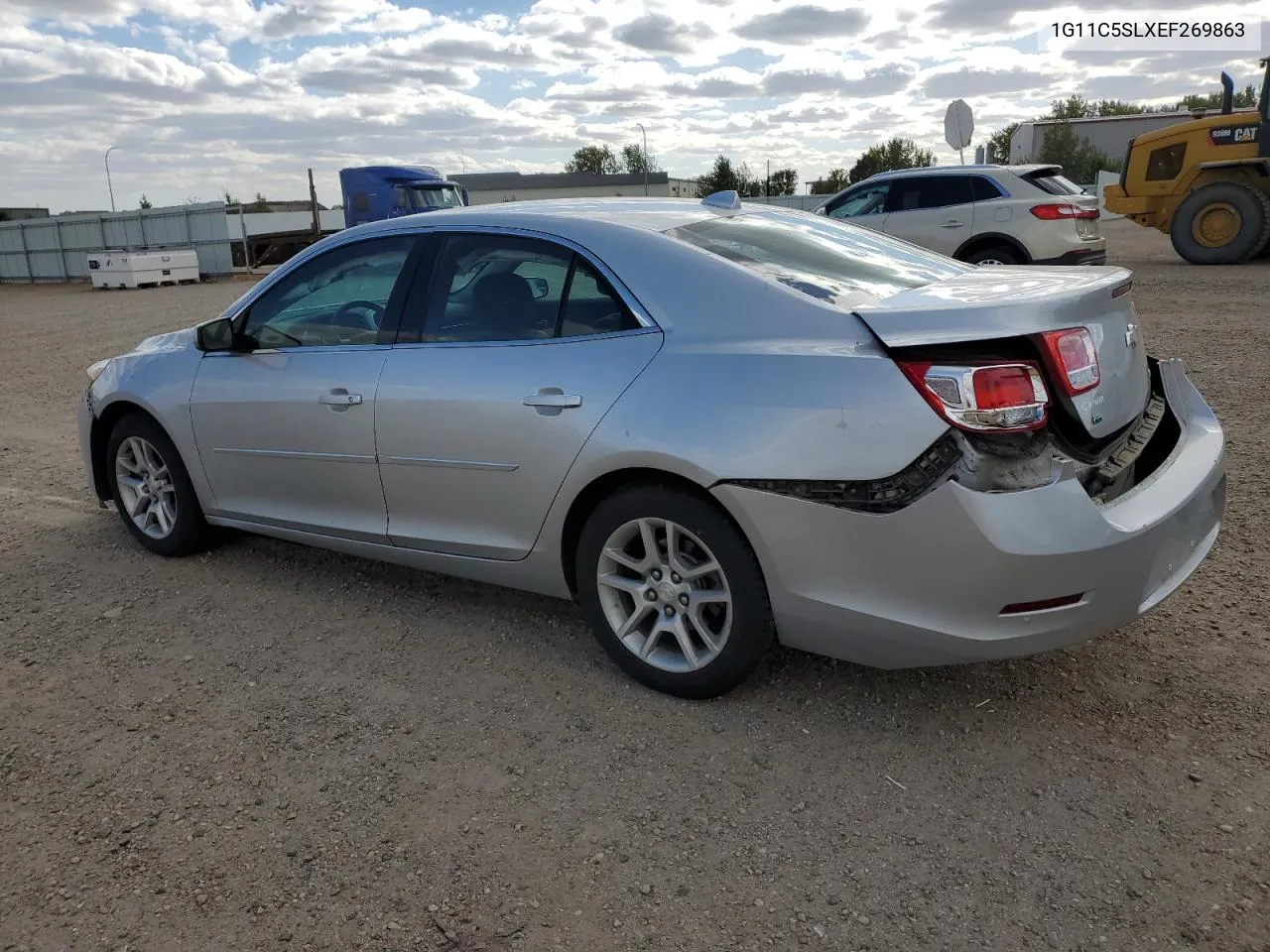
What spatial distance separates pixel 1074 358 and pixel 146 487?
419 centimetres

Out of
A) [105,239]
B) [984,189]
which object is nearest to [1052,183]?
[984,189]

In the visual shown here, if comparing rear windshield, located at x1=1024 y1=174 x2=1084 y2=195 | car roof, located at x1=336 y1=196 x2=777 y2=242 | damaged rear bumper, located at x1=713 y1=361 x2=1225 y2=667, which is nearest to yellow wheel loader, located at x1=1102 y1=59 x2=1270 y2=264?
rear windshield, located at x1=1024 y1=174 x2=1084 y2=195

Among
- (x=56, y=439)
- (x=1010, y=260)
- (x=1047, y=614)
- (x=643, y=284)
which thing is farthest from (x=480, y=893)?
(x=1010, y=260)

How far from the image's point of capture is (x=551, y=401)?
3393 millimetres

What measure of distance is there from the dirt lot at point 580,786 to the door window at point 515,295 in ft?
3.89

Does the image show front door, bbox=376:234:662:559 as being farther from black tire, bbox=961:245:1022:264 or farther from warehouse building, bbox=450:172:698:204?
warehouse building, bbox=450:172:698:204

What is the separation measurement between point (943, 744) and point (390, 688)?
185 cm

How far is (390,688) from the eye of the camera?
3.60m

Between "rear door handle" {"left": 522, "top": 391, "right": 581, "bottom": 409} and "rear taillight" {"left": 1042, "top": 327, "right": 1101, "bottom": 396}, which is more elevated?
"rear taillight" {"left": 1042, "top": 327, "right": 1101, "bottom": 396}

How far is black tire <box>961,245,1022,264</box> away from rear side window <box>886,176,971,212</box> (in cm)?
63

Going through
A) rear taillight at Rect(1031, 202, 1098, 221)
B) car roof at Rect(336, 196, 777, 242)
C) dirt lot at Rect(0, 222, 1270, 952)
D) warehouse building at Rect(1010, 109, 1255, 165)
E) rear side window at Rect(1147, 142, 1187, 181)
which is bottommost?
dirt lot at Rect(0, 222, 1270, 952)

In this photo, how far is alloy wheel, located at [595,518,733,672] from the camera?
3.23 m

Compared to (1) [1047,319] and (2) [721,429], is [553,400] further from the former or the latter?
(1) [1047,319]

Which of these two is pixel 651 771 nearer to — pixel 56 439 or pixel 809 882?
pixel 809 882
